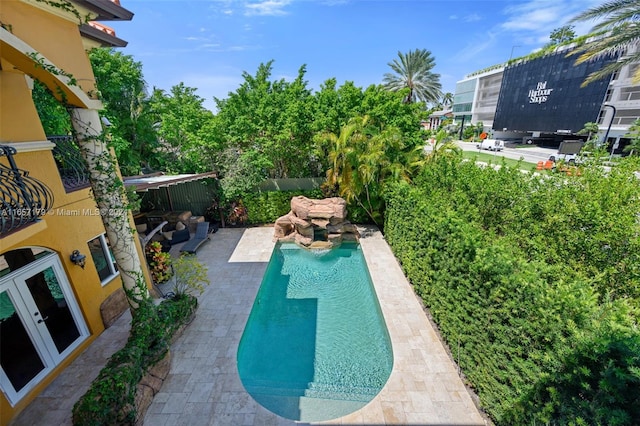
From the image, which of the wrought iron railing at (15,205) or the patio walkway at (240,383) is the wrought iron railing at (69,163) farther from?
the patio walkway at (240,383)

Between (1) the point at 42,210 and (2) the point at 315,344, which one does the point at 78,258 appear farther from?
(2) the point at 315,344

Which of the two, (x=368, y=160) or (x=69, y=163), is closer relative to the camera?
(x=69, y=163)

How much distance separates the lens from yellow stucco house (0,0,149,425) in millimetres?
5000

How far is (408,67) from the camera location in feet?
126

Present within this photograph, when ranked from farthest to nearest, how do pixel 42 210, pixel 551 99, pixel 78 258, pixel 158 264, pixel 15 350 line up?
1. pixel 551 99
2. pixel 158 264
3. pixel 78 258
4. pixel 15 350
5. pixel 42 210

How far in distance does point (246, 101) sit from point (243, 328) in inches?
588

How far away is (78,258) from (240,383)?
5769 mm

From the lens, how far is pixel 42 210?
5055 mm

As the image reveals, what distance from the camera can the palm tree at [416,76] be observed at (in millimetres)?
37938

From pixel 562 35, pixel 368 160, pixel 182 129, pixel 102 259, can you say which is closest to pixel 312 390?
pixel 102 259

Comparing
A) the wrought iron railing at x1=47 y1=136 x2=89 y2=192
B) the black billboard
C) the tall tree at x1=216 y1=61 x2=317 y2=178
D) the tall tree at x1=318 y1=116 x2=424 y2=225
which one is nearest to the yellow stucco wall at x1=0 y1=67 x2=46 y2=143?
the wrought iron railing at x1=47 y1=136 x2=89 y2=192

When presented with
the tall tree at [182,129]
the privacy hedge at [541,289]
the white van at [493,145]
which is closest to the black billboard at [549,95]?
the white van at [493,145]

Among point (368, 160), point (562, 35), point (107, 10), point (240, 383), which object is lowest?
point (240, 383)

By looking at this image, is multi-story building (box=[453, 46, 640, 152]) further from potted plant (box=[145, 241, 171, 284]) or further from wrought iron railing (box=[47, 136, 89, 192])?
wrought iron railing (box=[47, 136, 89, 192])
